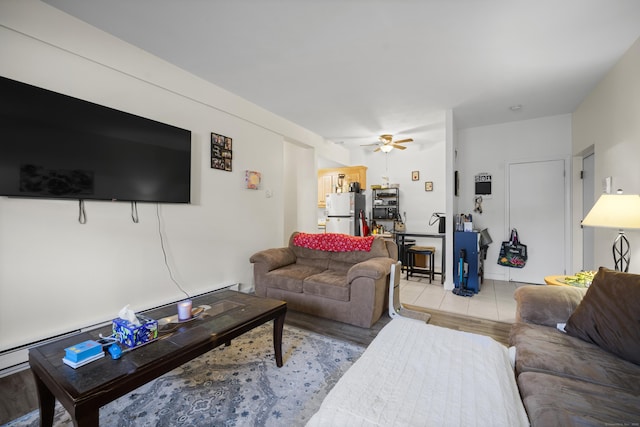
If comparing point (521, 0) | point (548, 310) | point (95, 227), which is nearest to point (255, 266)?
point (95, 227)

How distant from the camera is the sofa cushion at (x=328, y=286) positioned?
105 inches

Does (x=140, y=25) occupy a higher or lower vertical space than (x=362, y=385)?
higher

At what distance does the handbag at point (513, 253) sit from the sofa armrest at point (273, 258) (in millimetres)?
3526

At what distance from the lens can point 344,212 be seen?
5777 mm

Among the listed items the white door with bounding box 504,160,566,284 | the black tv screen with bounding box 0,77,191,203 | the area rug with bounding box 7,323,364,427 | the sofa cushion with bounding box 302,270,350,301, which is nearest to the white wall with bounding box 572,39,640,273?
the white door with bounding box 504,160,566,284

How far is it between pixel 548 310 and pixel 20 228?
11.9 feet

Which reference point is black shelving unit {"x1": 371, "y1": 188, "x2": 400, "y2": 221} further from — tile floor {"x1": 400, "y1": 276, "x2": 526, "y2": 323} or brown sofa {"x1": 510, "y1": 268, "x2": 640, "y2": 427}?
brown sofa {"x1": 510, "y1": 268, "x2": 640, "y2": 427}

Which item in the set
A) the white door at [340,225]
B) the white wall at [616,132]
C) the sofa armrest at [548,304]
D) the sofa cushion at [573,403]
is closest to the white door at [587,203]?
the white wall at [616,132]

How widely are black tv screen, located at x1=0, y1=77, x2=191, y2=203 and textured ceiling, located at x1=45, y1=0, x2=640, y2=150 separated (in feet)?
2.47

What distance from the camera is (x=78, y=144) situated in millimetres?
2066

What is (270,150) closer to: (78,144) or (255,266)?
(255,266)

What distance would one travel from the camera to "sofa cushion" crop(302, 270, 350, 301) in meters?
2.67

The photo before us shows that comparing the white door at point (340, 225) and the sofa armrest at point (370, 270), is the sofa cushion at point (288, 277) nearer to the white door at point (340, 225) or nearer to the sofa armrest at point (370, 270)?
the sofa armrest at point (370, 270)

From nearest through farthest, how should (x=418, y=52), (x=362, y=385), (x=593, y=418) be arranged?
(x=593, y=418) → (x=362, y=385) → (x=418, y=52)
